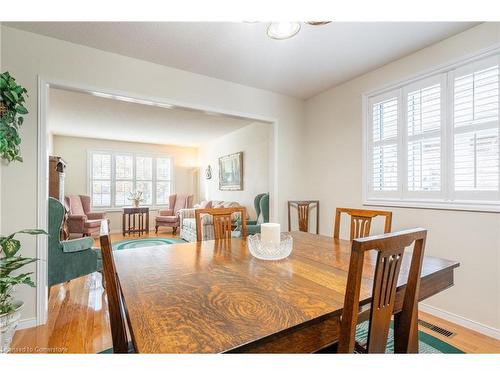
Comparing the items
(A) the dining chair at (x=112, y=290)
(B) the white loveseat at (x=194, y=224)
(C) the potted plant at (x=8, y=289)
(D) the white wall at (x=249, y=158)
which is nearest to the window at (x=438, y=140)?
(D) the white wall at (x=249, y=158)

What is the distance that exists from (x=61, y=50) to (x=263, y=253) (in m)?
2.47

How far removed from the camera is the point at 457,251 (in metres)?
2.17

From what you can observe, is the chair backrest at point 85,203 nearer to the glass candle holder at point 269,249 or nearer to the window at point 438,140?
the glass candle holder at point 269,249

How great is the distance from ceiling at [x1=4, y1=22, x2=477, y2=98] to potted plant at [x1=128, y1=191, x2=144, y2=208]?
4.53 metres

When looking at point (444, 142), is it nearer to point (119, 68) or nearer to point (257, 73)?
point (257, 73)

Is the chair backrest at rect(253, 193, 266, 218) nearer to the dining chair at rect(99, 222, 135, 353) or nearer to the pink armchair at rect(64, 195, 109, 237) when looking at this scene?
the pink armchair at rect(64, 195, 109, 237)

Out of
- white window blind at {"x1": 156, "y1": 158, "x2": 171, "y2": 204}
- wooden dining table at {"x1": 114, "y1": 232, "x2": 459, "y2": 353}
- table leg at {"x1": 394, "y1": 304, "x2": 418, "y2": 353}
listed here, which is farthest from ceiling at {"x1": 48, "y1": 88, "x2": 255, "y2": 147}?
table leg at {"x1": 394, "y1": 304, "x2": 418, "y2": 353}

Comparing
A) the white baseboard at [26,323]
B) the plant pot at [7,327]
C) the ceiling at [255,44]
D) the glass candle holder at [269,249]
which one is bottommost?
the white baseboard at [26,323]

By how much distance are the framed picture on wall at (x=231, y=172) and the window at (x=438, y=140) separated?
2916 mm

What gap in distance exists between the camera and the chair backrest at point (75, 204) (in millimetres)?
5438

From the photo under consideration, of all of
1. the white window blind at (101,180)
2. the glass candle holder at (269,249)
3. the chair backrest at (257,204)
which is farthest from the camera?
the white window blind at (101,180)

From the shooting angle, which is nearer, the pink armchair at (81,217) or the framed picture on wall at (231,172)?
the pink armchair at (81,217)

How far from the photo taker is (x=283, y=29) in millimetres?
1726

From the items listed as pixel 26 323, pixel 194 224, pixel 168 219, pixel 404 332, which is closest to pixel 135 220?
pixel 168 219
